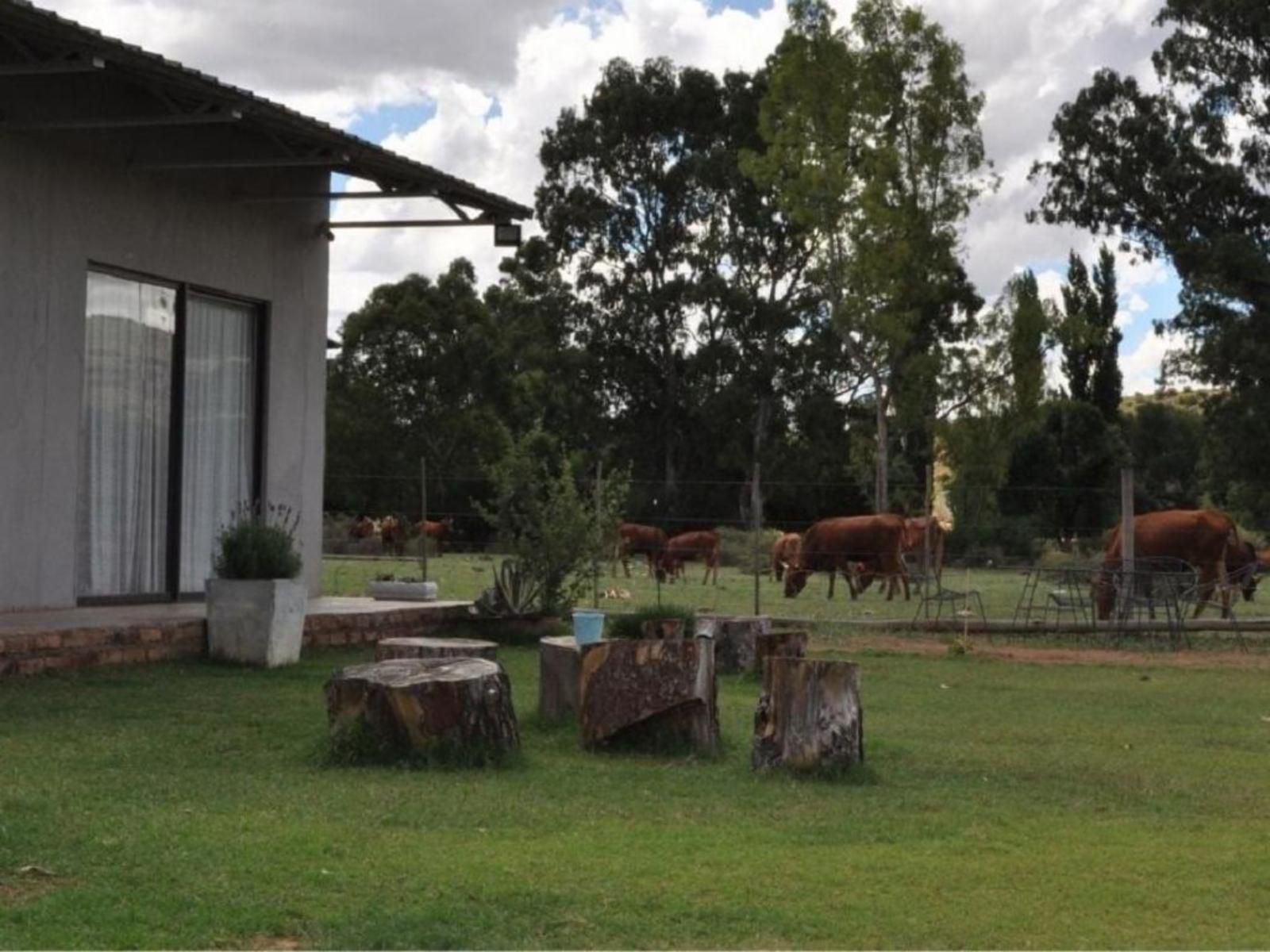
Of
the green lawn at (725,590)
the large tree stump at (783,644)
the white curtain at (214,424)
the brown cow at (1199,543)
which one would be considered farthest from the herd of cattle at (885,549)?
the large tree stump at (783,644)

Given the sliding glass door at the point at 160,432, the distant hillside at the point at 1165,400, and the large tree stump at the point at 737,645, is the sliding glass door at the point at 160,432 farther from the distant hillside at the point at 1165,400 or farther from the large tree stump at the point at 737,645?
the distant hillside at the point at 1165,400

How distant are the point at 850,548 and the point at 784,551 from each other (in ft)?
3.50

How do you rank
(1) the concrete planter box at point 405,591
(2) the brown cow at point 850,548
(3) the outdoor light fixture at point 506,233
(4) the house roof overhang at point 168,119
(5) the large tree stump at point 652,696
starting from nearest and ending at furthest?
(5) the large tree stump at point 652,696
(4) the house roof overhang at point 168,119
(3) the outdoor light fixture at point 506,233
(1) the concrete planter box at point 405,591
(2) the brown cow at point 850,548

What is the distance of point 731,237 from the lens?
1738 inches

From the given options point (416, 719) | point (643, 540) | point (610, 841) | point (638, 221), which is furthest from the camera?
point (638, 221)

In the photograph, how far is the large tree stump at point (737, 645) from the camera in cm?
1288

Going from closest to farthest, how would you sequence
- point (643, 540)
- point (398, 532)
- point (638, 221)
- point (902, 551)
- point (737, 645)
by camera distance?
point (737, 645), point (902, 551), point (398, 532), point (643, 540), point (638, 221)

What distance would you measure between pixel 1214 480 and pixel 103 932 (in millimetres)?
35261

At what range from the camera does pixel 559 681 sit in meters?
9.50

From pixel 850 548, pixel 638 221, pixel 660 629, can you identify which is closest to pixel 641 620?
pixel 660 629

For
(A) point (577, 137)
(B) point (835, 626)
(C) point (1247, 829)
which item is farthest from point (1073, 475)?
(C) point (1247, 829)

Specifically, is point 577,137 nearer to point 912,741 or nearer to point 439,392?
point 439,392

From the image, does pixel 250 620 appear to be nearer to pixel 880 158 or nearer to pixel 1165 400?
pixel 880 158

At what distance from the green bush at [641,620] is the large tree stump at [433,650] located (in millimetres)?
1522
